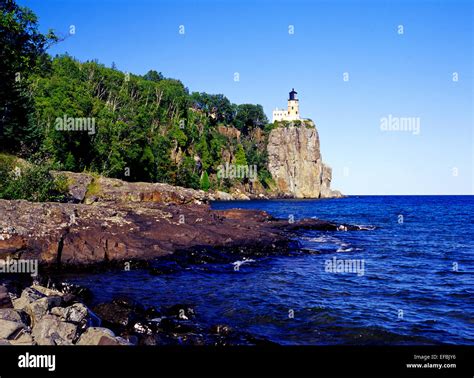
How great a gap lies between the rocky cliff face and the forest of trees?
254 inches

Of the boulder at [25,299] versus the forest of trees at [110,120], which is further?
the forest of trees at [110,120]

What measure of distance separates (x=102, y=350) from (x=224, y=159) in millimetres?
137086

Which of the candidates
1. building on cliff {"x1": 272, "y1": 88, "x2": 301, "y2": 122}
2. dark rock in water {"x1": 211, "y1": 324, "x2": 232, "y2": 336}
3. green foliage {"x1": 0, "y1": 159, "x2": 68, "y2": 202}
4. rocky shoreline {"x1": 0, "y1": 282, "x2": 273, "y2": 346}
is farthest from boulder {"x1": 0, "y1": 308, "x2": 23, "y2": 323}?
building on cliff {"x1": 272, "y1": 88, "x2": 301, "y2": 122}

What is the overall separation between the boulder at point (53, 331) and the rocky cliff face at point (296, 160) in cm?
15331

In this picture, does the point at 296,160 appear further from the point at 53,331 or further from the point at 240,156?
the point at 53,331

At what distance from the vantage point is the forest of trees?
33062mm

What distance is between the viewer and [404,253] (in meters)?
30.2

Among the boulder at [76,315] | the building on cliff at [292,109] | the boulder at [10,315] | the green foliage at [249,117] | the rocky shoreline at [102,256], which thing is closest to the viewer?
the boulder at [10,315]

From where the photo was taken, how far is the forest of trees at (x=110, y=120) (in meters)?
33.1

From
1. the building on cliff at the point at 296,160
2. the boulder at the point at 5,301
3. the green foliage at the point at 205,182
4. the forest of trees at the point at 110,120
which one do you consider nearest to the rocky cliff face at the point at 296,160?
the building on cliff at the point at 296,160

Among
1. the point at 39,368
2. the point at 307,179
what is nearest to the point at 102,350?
the point at 39,368

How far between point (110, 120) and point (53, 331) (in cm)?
6391

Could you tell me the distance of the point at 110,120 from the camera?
69.0 m

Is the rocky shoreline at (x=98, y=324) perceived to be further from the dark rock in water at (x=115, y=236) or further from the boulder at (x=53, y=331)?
the dark rock in water at (x=115, y=236)
